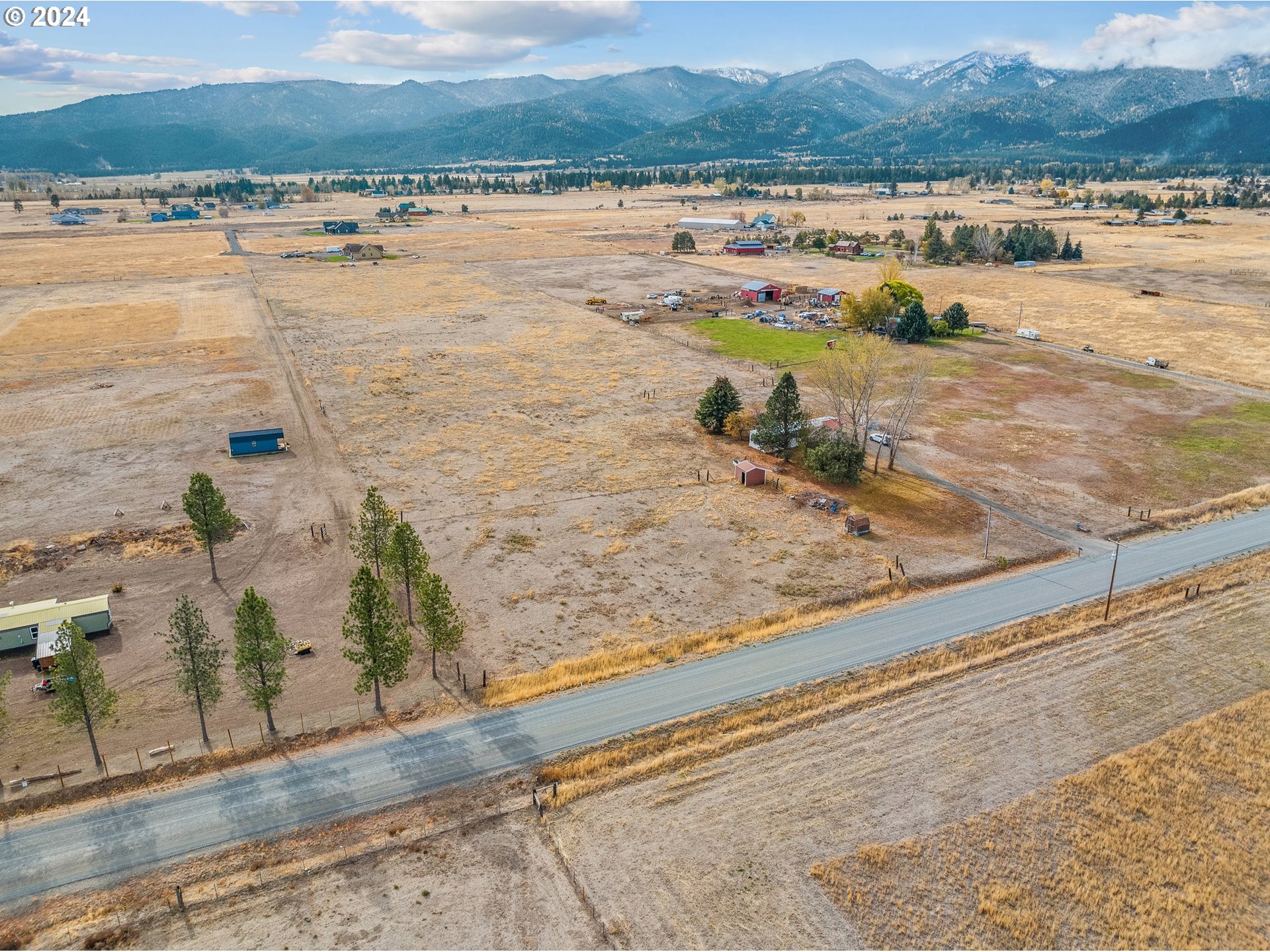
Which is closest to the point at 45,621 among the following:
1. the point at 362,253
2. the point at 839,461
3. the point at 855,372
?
the point at 839,461

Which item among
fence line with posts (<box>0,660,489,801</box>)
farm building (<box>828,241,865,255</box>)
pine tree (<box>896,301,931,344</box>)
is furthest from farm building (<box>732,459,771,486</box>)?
farm building (<box>828,241,865,255</box>)

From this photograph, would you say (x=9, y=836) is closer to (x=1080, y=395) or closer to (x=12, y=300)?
(x=1080, y=395)

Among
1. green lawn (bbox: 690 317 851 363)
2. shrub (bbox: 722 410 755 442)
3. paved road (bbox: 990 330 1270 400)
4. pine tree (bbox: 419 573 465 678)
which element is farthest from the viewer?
green lawn (bbox: 690 317 851 363)

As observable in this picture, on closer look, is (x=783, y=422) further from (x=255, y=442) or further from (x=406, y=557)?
(x=255, y=442)

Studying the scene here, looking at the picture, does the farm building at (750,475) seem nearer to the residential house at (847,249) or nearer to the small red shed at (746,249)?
the residential house at (847,249)

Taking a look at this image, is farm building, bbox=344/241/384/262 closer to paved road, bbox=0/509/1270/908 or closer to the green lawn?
the green lawn

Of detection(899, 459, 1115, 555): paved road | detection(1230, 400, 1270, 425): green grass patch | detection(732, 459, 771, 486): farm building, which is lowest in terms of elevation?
detection(899, 459, 1115, 555): paved road

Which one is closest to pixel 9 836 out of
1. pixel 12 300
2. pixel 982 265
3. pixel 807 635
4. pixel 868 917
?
pixel 868 917
